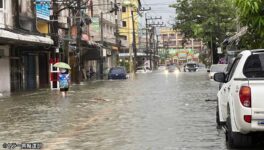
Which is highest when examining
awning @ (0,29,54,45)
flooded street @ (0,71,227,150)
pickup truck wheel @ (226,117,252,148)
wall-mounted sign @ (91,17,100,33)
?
wall-mounted sign @ (91,17,100,33)

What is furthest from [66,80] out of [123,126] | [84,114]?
[123,126]

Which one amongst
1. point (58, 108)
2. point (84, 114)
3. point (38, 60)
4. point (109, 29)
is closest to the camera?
point (84, 114)

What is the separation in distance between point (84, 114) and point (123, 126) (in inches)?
165

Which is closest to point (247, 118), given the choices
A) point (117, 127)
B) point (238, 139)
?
point (238, 139)

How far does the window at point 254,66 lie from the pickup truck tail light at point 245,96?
108 cm

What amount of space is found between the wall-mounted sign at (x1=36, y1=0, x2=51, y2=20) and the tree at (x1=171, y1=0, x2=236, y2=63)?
30.4m

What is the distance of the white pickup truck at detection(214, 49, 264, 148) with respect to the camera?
905 centimetres

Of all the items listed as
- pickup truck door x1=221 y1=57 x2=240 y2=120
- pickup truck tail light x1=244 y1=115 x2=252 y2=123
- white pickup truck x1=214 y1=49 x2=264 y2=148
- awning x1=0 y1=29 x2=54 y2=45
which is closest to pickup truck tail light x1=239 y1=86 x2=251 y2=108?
white pickup truck x1=214 y1=49 x2=264 y2=148

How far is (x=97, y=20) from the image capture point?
2499 inches

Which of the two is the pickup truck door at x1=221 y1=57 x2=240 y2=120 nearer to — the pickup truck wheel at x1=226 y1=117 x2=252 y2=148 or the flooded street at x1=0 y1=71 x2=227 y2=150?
the pickup truck wheel at x1=226 y1=117 x2=252 y2=148

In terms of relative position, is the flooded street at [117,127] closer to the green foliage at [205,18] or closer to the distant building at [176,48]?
the green foliage at [205,18]

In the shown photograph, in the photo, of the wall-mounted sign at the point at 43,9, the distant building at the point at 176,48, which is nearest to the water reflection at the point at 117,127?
the wall-mounted sign at the point at 43,9

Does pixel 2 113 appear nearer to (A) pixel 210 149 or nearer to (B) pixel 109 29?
(A) pixel 210 149

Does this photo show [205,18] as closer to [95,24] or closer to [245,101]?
[95,24]
